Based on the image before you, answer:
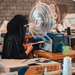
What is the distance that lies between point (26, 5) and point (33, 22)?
3.18 metres

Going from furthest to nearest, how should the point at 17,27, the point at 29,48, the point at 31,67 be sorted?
the point at 29,48, the point at 17,27, the point at 31,67

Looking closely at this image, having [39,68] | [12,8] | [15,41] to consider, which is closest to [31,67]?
[39,68]

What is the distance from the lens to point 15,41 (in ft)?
9.37

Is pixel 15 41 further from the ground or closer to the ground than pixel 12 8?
closer to the ground

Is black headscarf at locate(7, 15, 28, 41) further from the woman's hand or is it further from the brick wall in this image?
the brick wall

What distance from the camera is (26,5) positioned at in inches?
263

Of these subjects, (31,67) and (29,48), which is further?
(29,48)

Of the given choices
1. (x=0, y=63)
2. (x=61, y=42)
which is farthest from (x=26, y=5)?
(x=0, y=63)

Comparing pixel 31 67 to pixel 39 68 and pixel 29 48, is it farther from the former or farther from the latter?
pixel 29 48

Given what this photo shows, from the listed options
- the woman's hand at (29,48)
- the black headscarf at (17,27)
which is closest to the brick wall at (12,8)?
the woman's hand at (29,48)

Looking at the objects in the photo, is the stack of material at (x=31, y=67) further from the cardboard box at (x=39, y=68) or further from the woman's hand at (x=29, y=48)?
the woman's hand at (x=29, y=48)

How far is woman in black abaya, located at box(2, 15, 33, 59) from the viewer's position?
286 centimetres

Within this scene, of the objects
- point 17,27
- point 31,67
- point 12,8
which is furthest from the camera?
point 12,8

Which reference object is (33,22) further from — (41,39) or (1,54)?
(1,54)
